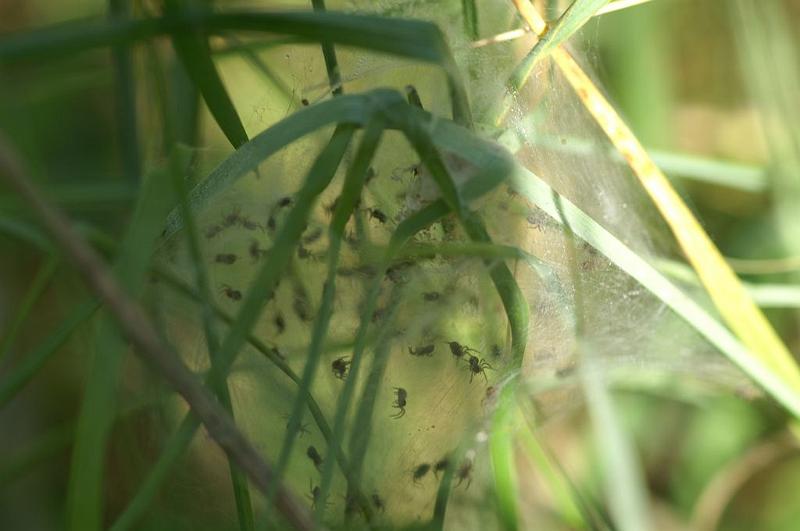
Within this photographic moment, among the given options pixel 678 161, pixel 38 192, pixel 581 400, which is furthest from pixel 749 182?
pixel 38 192

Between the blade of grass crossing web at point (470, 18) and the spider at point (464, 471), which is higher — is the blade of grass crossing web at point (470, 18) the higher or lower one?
the higher one

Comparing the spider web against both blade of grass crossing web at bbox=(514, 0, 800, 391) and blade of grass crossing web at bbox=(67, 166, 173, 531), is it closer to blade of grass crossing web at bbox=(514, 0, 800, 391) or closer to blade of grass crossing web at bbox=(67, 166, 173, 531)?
blade of grass crossing web at bbox=(514, 0, 800, 391)

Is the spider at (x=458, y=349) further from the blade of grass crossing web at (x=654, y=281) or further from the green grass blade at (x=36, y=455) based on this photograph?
the green grass blade at (x=36, y=455)

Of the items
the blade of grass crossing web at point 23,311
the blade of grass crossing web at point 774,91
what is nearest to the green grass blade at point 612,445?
the blade of grass crossing web at point 23,311

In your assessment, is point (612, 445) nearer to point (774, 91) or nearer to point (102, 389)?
point (102, 389)

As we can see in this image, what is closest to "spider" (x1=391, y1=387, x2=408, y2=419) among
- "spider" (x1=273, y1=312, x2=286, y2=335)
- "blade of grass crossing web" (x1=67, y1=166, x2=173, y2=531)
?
"spider" (x1=273, y1=312, x2=286, y2=335)
